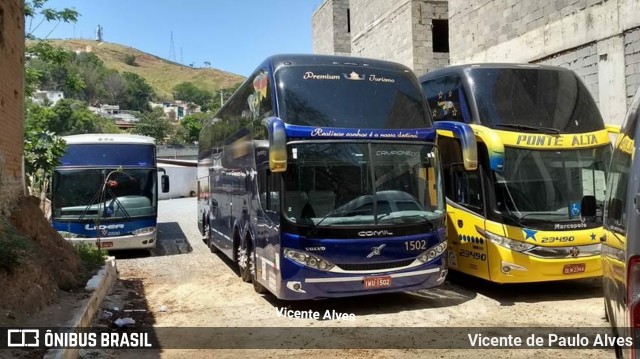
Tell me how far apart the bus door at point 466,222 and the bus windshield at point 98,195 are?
7769 millimetres

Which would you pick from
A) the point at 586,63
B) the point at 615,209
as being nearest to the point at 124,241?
the point at 615,209

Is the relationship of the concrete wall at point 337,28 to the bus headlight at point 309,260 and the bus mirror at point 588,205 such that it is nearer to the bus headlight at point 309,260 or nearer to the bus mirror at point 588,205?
the bus headlight at point 309,260

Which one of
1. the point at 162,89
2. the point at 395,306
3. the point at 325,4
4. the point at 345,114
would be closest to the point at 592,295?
the point at 395,306

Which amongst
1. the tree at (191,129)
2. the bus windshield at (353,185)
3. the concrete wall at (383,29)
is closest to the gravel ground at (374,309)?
the bus windshield at (353,185)

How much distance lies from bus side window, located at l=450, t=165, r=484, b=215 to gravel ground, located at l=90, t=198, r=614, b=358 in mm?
→ 1447

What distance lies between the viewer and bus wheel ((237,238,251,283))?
900 centimetres

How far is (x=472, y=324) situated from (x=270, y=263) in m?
2.87

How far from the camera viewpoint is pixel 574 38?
13.2m

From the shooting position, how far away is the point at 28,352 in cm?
456

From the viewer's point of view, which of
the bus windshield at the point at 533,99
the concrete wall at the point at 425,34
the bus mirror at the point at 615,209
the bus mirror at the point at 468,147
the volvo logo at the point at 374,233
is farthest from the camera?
the concrete wall at the point at 425,34

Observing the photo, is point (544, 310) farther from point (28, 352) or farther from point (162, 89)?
point (162, 89)

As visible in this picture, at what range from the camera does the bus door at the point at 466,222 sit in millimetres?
7777

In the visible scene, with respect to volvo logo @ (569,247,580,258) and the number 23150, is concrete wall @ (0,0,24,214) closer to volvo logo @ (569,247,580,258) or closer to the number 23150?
the number 23150

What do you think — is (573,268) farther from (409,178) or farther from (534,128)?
(409,178)
